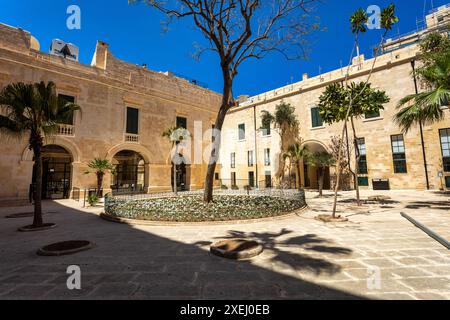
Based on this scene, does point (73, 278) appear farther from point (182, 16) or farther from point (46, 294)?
point (182, 16)

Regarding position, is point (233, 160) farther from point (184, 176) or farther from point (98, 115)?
point (98, 115)

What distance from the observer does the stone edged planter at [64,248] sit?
15.9ft

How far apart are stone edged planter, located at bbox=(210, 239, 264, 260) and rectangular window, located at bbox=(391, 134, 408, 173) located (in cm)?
1947

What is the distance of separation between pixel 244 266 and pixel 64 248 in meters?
4.35

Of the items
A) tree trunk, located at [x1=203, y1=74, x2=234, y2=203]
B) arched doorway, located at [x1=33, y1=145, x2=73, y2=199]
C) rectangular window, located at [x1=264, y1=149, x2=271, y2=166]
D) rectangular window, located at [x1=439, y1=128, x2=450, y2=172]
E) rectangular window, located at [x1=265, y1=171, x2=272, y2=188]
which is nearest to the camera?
tree trunk, located at [x1=203, y1=74, x2=234, y2=203]

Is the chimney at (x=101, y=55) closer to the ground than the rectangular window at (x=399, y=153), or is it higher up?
higher up

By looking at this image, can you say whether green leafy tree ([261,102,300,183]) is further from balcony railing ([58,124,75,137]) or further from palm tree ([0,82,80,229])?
palm tree ([0,82,80,229])

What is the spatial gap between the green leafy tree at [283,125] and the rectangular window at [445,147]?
1180cm

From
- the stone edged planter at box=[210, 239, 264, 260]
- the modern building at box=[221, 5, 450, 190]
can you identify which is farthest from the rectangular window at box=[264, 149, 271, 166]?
the stone edged planter at box=[210, 239, 264, 260]

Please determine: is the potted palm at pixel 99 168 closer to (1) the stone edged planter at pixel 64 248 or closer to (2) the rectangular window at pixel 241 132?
(1) the stone edged planter at pixel 64 248

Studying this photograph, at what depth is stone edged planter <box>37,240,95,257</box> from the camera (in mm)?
4859

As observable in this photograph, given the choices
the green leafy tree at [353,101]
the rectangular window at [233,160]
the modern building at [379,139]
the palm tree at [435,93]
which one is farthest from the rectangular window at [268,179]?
the palm tree at [435,93]

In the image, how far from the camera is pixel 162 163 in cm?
2333
